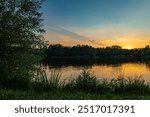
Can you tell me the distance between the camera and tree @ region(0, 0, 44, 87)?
55.8ft

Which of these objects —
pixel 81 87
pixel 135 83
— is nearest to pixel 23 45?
pixel 81 87

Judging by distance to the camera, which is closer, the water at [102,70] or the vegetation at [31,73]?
the vegetation at [31,73]

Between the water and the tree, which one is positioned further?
the water

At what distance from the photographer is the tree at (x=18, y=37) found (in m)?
17.0

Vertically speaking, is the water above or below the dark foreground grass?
below

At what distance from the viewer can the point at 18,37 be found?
57.4 feet

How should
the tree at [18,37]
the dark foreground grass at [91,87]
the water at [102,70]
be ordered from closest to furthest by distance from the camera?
1. the dark foreground grass at [91,87]
2. the tree at [18,37]
3. the water at [102,70]

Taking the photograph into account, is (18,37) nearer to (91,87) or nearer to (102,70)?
(91,87)

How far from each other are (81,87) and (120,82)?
1607 millimetres

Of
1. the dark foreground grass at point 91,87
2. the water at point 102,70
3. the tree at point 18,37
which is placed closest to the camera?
the dark foreground grass at point 91,87

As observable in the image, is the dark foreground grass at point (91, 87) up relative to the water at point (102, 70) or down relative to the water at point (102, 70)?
up

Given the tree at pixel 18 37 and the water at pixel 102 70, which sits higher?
the tree at pixel 18 37

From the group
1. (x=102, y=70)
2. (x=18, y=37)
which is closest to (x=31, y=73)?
(x=18, y=37)

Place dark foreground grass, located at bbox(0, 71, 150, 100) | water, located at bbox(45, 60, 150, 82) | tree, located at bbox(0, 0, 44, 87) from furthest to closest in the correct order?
water, located at bbox(45, 60, 150, 82)
tree, located at bbox(0, 0, 44, 87)
dark foreground grass, located at bbox(0, 71, 150, 100)
